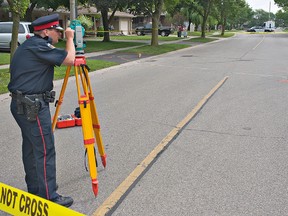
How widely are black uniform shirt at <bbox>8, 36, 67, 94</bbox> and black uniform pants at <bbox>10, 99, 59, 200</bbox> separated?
0.17 m

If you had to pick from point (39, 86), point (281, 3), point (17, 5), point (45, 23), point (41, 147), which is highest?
point (281, 3)

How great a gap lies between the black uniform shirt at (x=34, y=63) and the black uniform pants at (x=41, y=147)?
0.17 meters

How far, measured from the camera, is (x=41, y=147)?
11.1 ft

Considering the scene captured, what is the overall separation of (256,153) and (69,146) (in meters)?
2.77

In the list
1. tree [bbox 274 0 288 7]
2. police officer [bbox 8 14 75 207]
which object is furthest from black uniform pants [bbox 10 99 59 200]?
tree [bbox 274 0 288 7]

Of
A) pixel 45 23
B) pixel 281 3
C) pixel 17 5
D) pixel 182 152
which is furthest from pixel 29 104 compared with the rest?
pixel 281 3

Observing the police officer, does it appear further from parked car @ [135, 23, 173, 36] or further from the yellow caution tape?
parked car @ [135, 23, 173, 36]

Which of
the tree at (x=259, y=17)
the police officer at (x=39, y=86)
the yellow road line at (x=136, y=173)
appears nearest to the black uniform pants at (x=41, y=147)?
the police officer at (x=39, y=86)

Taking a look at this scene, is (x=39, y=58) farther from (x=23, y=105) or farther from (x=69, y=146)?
(x=69, y=146)

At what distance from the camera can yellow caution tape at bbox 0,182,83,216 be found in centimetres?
281

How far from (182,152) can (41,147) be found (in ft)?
7.78

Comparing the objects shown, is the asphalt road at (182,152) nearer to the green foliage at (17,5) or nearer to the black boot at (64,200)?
the black boot at (64,200)

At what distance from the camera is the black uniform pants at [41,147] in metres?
3.34

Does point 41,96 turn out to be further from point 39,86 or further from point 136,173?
point 136,173
